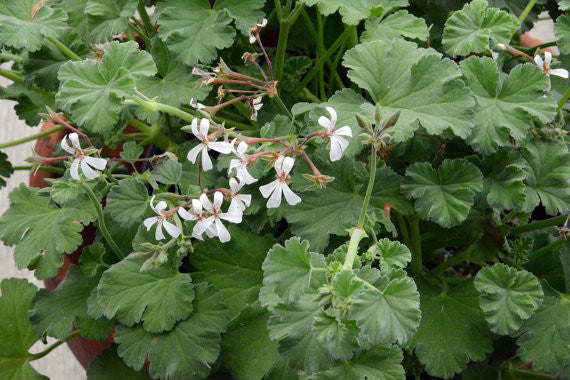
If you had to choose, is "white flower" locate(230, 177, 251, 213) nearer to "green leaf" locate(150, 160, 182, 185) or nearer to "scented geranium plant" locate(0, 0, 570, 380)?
"scented geranium plant" locate(0, 0, 570, 380)

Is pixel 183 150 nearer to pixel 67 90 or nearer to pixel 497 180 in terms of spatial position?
pixel 67 90

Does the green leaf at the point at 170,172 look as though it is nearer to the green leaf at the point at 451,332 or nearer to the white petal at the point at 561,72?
the green leaf at the point at 451,332

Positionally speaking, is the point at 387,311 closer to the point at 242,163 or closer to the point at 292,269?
the point at 292,269

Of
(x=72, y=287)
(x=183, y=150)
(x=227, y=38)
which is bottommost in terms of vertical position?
(x=72, y=287)

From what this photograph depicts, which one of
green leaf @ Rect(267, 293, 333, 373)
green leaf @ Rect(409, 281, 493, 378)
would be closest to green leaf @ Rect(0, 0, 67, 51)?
green leaf @ Rect(267, 293, 333, 373)

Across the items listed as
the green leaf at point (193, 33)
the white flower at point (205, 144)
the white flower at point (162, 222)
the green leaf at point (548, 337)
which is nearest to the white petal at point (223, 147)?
the white flower at point (205, 144)

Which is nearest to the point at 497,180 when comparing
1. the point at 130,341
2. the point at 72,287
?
the point at 130,341

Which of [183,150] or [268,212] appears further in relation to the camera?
[183,150]

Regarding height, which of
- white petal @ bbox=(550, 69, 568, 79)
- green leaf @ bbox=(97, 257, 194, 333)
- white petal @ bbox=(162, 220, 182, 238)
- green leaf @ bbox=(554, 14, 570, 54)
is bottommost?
green leaf @ bbox=(97, 257, 194, 333)
